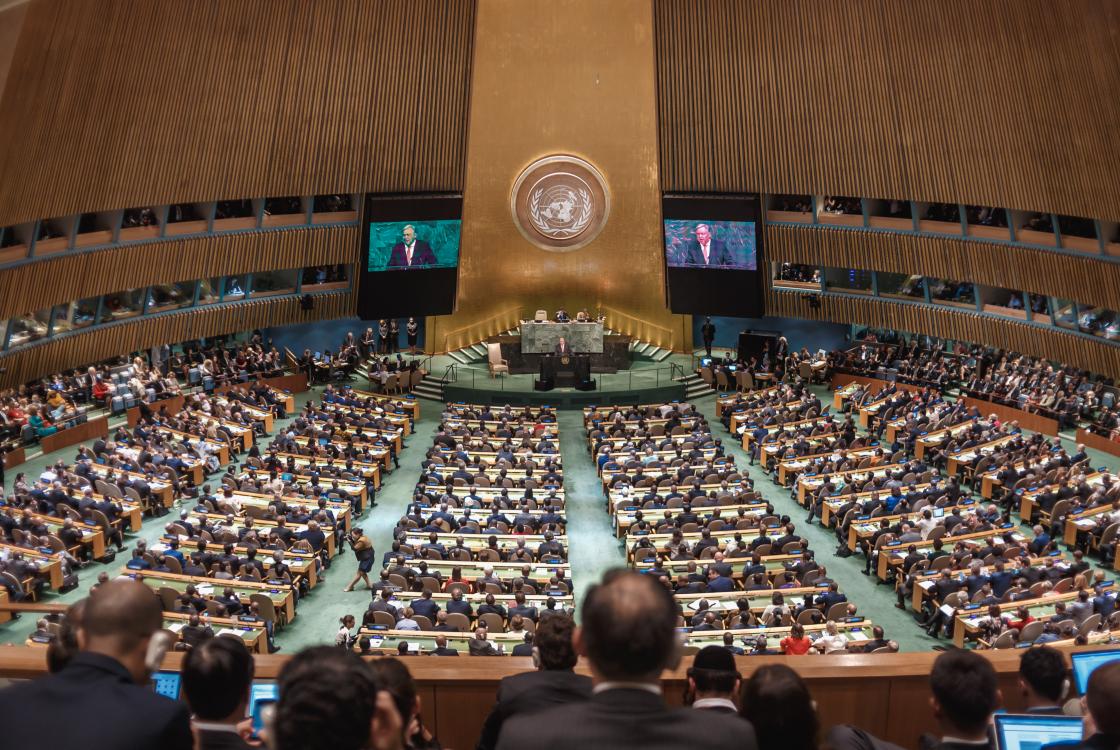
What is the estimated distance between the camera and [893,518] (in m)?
15.9

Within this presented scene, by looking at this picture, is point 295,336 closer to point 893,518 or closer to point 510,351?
point 510,351

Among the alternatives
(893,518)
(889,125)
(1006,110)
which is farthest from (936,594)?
(889,125)

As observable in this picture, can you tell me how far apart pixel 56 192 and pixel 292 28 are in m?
6.56

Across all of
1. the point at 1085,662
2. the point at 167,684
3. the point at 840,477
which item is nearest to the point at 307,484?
the point at 840,477

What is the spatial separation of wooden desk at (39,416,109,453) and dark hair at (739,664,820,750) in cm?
1976

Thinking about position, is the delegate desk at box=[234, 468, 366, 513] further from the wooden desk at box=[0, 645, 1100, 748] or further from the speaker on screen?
the wooden desk at box=[0, 645, 1100, 748]

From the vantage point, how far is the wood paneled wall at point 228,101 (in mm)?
18641

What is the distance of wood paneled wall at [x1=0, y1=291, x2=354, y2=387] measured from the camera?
20734mm

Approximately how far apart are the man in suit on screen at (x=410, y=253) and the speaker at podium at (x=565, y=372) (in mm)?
3817

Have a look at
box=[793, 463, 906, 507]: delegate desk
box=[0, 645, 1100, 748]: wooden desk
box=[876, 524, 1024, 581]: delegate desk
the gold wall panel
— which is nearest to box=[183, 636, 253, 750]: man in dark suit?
box=[0, 645, 1100, 748]: wooden desk

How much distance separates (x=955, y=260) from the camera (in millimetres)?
23844

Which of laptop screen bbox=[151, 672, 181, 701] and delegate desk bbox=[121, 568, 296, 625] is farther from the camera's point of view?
delegate desk bbox=[121, 568, 296, 625]

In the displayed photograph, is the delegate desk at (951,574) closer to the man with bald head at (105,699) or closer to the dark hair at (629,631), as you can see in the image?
the dark hair at (629,631)

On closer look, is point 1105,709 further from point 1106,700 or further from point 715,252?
point 715,252
